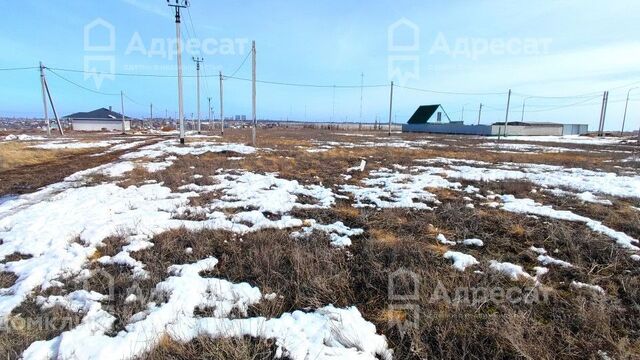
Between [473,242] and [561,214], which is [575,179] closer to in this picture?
[561,214]

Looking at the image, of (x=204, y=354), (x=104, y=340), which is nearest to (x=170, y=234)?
(x=104, y=340)

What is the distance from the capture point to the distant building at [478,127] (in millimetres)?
56125

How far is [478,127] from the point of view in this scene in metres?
58.0

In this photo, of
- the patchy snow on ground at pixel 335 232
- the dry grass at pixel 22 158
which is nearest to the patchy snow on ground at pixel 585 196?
the patchy snow on ground at pixel 335 232

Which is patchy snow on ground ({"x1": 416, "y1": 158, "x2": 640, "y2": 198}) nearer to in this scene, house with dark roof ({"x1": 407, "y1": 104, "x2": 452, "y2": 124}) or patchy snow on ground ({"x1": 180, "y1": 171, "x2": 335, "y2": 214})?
patchy snow on ground ({"x1": 180, "y1": 171, "x2": 335, "y2": 214})

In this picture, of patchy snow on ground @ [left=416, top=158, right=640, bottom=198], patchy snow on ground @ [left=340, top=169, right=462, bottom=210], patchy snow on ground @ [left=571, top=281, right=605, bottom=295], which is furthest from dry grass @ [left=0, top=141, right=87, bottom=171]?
patchy snow on ground @ [left=571, top=281, right=605, bottom=295]

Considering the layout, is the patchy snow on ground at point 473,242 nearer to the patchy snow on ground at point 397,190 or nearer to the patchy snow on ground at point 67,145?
the patchy snow on ground at point 397,190

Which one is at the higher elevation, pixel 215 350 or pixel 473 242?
pixel 473 242

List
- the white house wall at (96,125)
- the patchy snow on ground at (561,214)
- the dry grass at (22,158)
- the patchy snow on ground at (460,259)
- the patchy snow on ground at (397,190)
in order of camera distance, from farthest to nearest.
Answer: the white house wall at (96,125), the dry grass at (22,158), the patchy snow on ground at (397,190), the patchy snow on ground at (561,214), the patchy snow on ground at (460,259)

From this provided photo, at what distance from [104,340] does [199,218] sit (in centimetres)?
347

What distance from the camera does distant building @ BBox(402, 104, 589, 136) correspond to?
184 feet

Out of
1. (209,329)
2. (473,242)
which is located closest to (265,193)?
(473,242)

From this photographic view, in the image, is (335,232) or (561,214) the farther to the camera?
(561,214)

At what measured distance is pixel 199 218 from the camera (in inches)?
243
